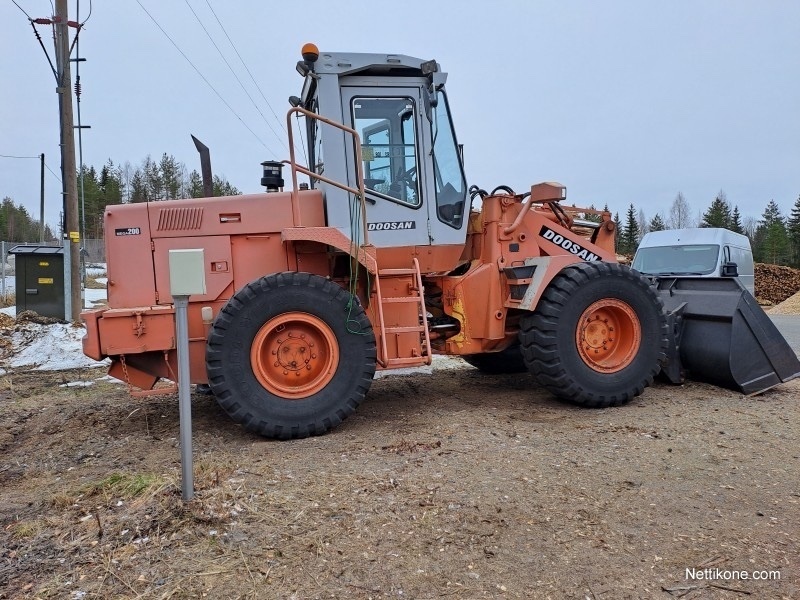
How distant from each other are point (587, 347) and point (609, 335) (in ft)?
0.93

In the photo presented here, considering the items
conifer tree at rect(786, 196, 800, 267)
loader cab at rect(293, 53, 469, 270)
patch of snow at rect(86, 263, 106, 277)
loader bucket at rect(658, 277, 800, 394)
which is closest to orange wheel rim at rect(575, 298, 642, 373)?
loader bucket at rect(658, 277, 800, 394)

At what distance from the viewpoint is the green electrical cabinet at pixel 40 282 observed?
11.6m

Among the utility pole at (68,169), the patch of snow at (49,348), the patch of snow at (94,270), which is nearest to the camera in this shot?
the patch of snow at (49,348)

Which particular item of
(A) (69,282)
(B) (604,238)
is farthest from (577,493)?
(A) (69,282)

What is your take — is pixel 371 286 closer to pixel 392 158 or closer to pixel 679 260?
pixel 392 158

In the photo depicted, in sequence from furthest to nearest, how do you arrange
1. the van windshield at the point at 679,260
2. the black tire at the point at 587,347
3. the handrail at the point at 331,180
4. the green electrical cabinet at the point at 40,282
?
the van windshield at the point at 679,260
the green electrical cabinet at the point at 40,282
the black tire at the point at 587,347
the handrail at the point at 331,180

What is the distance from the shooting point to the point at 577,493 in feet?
11.1

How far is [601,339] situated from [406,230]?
206 centimetres

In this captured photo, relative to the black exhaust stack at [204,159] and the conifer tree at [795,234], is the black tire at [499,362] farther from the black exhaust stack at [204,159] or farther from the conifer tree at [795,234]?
the conifer tree at [795,234]

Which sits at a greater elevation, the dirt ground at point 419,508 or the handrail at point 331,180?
the handrail at point 331,180

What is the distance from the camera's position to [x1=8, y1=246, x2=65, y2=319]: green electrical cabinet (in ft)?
38.0

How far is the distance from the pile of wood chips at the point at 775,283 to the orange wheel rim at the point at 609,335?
24.5 metres

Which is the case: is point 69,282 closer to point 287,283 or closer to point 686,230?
point 287,283

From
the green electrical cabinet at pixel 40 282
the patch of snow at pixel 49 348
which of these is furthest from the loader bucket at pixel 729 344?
the green electrical cabinet at pixel 40 282
